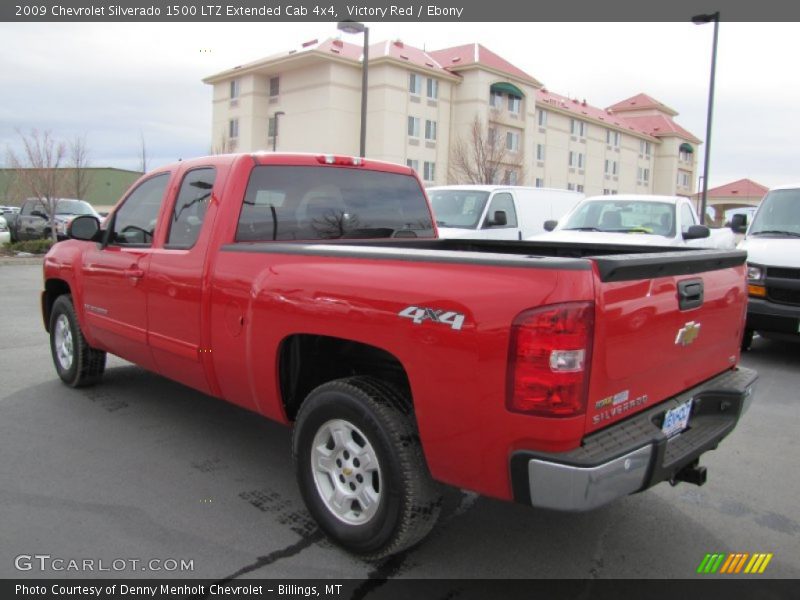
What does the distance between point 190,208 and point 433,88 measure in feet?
Result: 159

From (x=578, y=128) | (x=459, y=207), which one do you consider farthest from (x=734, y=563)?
(x=578, y=128)

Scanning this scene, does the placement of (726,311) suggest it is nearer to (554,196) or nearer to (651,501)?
(651,501)

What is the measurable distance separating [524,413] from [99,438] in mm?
3484

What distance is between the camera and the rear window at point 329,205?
13.5 feet

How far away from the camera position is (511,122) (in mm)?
54375

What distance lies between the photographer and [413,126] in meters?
49.1

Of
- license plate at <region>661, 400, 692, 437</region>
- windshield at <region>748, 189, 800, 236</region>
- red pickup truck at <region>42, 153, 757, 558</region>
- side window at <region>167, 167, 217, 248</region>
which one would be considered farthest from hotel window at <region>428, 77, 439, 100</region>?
license plate at <region>661, 400, 692, 437</region>

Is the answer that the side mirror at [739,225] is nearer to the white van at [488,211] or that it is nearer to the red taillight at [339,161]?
the white van at [488,211]

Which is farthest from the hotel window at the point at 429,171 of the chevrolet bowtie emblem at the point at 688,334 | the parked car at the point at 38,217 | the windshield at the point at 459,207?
the chevrolet bowtie emblem at the point at 688,334

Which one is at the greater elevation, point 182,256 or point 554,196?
point 554,196

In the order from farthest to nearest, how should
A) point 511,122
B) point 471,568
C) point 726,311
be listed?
point 511,122, point 726,311, point 471,568

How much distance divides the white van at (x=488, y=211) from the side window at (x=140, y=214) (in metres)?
6.28

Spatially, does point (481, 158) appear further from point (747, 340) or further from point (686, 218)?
point (747, 340)

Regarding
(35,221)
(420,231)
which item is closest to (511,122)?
(35,221)
